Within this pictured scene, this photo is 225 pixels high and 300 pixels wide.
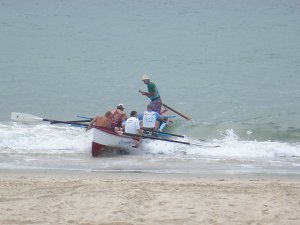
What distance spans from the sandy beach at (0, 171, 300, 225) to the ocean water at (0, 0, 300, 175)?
2740 millimetres

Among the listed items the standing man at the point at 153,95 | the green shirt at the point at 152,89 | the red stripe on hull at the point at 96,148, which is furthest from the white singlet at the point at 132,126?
the green shirt at the point at 152,89

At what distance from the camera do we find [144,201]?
377 inches

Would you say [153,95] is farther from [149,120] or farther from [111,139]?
[111,139]

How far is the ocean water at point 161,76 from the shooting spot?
15.8m

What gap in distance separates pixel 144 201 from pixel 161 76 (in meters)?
22.6

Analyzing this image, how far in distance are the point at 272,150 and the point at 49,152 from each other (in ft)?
19.4

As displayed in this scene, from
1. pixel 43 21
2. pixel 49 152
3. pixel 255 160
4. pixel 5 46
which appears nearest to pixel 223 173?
pixel 255 160

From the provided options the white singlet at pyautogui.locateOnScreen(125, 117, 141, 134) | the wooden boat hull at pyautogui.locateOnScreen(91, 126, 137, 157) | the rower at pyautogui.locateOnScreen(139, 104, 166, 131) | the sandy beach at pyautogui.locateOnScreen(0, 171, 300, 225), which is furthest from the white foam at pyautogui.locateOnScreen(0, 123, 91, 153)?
the sandy beach at pyautogui.locateOnScreen(0, 171, 300, 225)

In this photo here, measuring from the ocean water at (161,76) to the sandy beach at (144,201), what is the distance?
2740 millimetres

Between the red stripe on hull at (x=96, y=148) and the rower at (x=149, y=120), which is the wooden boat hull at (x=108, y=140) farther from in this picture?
the rower at (x=149, y=120)

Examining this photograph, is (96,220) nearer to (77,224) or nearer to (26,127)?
(77,224)

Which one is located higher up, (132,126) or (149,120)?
(149,120)

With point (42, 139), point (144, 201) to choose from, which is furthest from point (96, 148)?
point (144, 201)

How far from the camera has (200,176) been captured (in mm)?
13133
